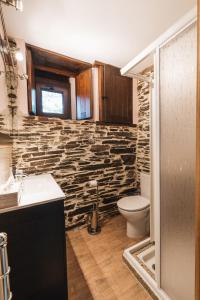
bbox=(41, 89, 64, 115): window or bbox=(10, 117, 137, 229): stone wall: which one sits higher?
bbox=(41, 89, 64, 115): window

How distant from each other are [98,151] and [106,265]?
1.45m

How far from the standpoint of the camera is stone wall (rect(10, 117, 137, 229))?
2012mm

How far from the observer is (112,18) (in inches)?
61.4

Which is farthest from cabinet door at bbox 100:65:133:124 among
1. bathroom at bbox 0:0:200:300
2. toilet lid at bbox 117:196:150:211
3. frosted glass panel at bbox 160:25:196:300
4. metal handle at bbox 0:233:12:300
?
metal handle at bbox 0:233:12:300

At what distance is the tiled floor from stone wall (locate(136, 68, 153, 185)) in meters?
1.03

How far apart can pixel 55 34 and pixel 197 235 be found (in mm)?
2149

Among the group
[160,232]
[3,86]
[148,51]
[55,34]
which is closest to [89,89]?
[55,34]

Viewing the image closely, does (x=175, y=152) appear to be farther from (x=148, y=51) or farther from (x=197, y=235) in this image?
(x=148, y=51)

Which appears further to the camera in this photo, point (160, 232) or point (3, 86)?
point (3, 86)

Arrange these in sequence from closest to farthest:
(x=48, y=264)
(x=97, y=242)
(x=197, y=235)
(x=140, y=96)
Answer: (x=197, y=235) < (x=48, y=264) < (x=97, y=242) < (x=140, y=96)

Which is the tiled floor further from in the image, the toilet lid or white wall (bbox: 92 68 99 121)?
white wall (bbox: 92 68 99 121)

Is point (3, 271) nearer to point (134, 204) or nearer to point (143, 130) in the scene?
point (134, 204)

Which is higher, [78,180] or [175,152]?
[175,152]

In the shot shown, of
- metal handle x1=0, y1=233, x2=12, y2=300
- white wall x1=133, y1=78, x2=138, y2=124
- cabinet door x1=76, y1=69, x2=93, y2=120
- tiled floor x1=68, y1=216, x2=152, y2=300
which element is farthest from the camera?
white wall x1=133, y1=78, x2=138, y2=124
